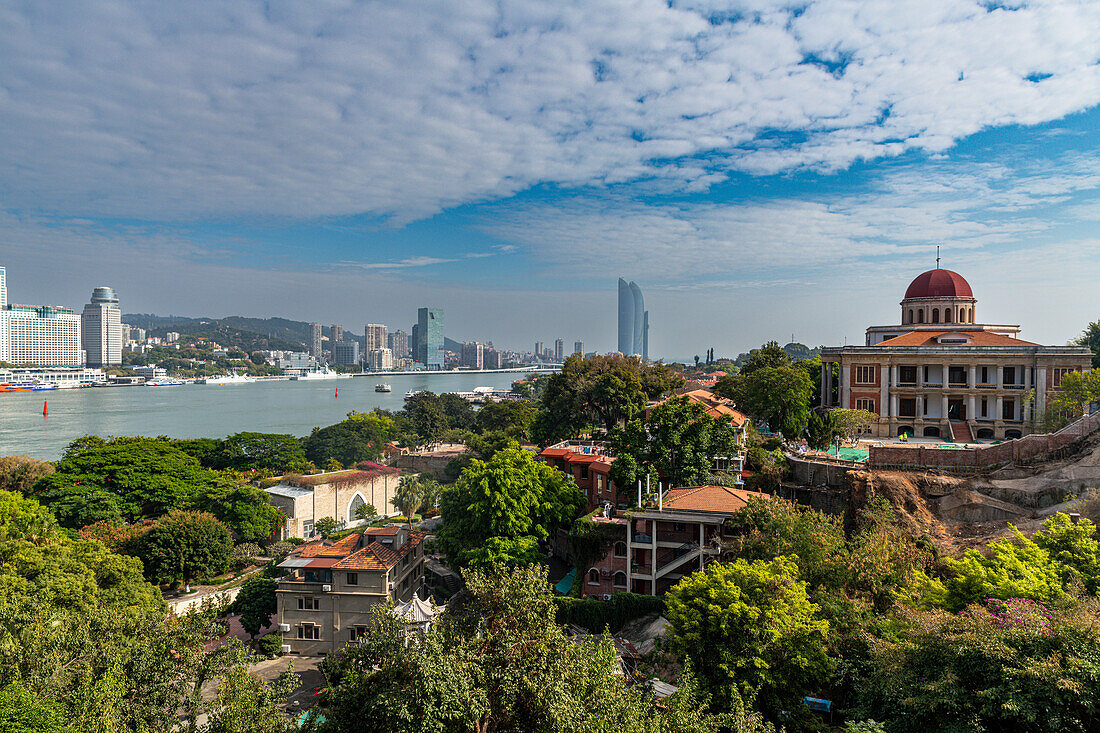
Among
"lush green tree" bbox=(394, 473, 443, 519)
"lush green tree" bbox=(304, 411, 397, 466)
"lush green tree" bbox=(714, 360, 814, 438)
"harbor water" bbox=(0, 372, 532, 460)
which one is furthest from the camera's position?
"harbor water" bbox=(0, 372, 532, 460)

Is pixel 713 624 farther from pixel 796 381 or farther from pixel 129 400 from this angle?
pixel 129 400

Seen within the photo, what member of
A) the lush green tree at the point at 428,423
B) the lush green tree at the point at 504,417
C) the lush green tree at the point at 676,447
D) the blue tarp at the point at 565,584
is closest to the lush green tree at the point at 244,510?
the blue tarp at the point at 565,584

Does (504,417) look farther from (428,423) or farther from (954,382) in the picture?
(954,382)

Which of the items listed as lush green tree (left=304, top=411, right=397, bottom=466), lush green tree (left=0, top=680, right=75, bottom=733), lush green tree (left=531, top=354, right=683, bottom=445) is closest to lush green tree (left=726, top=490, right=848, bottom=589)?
lush green tree (left=0, top=680, right=75, bottom=733)

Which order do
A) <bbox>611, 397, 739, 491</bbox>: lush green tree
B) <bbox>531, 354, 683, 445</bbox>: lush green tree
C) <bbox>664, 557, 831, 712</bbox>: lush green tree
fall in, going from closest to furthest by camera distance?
<bbox>664, 557, 831, 712</bbox>: lush green tree
<bbox>611, 397, 739, 491</bbox>: lush green tree
<bbox>531, 354, 683, 445</bbox>: lush green tree

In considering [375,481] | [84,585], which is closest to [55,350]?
[375,481]

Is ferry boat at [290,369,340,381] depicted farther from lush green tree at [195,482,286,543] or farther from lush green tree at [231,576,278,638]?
lush green tree at [231,576,278,638]

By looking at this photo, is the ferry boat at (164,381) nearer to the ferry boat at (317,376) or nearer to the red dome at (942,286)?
the ferry boat at (317,376)
